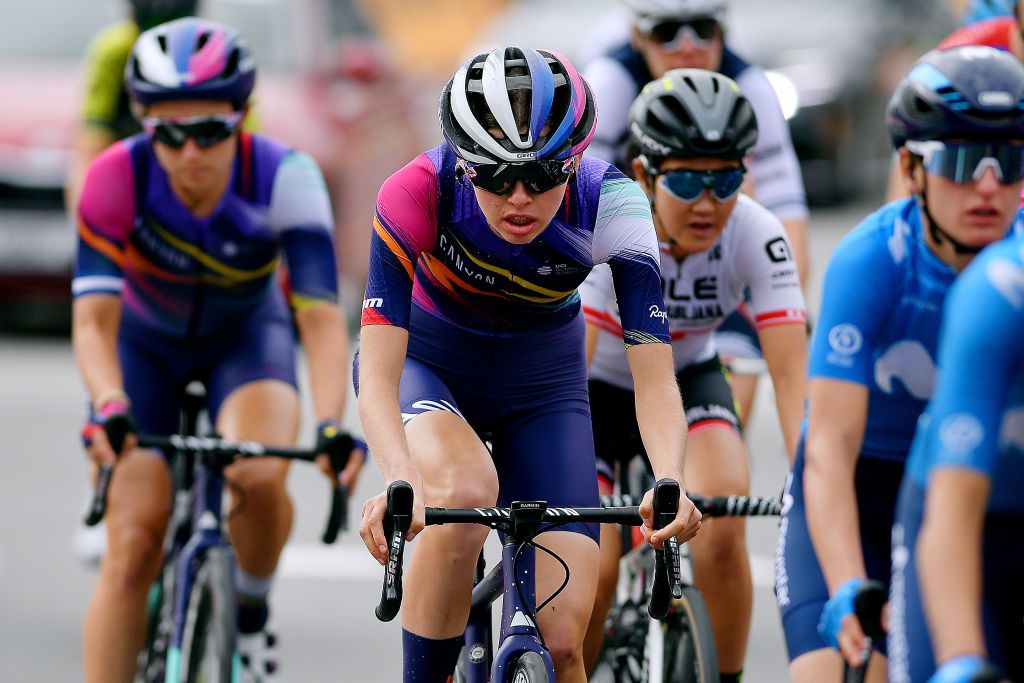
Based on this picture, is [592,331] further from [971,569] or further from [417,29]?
[417,29]

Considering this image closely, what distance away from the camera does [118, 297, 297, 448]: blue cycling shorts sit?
654 cm

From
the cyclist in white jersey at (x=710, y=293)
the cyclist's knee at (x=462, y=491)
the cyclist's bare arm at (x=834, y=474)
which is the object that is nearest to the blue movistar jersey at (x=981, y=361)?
the cyclist's bare arm at (x=834, y=474)

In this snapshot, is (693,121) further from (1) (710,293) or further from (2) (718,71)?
(2) (718,71)

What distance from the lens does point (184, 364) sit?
261 inches

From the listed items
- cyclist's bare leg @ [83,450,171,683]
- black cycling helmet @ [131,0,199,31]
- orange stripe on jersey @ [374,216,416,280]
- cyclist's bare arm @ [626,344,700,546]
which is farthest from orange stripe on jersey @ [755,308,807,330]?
black cycling helmet @ [131,0,199,31]

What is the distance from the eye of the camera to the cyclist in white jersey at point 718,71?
7074mm

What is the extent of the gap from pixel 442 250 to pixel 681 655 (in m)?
1.36

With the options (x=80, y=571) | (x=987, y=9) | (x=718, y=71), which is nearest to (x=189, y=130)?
(x=718, y=71)

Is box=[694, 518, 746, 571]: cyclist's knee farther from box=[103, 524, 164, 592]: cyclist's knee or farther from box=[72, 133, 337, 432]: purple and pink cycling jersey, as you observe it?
box=[103, 524, 164, 592]: cyclist's knee

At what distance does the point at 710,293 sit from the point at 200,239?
170 centimetres

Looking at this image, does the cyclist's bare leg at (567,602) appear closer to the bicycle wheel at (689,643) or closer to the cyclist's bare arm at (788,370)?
the bicycle wheel at (689,643)

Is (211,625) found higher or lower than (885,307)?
lower

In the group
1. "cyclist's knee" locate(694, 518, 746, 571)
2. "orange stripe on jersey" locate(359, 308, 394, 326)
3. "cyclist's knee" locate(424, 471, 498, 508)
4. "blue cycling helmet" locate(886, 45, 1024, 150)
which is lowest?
"cyclist's knee" locate(694, 518, 746, 571)

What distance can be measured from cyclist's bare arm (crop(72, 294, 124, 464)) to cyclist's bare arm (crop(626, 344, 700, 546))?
185cm
